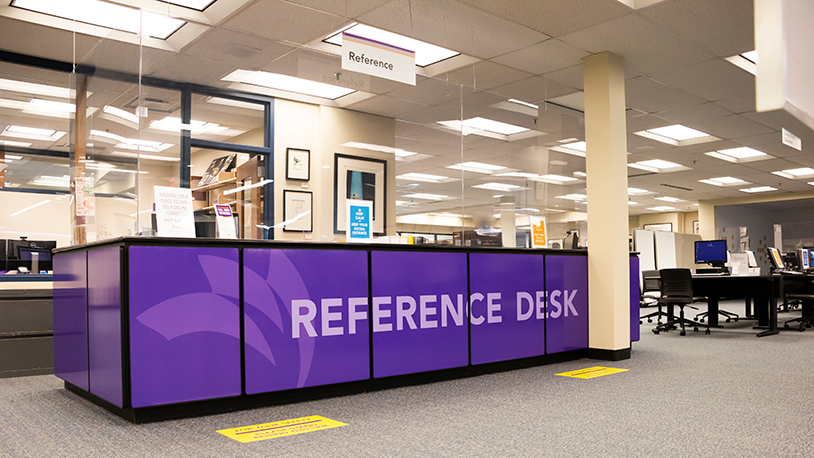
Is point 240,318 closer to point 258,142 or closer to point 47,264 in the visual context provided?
point 258,142

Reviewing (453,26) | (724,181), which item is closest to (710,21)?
(453,26)

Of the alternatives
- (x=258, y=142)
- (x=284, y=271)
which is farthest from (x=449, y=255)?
(x=258, y=142)

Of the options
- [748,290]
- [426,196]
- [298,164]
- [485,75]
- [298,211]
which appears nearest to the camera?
[298,211]

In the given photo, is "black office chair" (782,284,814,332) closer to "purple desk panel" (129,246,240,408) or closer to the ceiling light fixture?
the ceiling light fixture

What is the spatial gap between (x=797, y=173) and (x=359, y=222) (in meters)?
12.2

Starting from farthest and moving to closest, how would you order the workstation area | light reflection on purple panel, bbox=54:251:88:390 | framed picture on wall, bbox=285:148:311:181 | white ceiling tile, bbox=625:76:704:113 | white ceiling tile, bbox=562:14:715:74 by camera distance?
white ceiling tile, bbox=625:76:704:113 < framed picture on wall, bbox=285:148:311:181 < white ceiling tile, bbox=562:14:715:74 < light reflection on purple panel, bbox=54:251:88:390 < the workstation area

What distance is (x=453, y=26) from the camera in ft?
17.0

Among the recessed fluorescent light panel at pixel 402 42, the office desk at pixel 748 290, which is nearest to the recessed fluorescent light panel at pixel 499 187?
the recessed fluorescent light panel at pixel 402 42

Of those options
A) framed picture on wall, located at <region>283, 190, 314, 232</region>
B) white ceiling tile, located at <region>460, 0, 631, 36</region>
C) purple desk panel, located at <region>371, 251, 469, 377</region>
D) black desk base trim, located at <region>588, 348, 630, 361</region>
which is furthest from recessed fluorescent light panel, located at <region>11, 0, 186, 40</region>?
black desk base trim, located at <region>588, 348, 630, 361</region>

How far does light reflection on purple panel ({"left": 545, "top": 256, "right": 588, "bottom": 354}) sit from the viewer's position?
17.6ft

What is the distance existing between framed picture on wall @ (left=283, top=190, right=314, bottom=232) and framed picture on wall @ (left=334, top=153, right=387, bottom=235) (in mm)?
348

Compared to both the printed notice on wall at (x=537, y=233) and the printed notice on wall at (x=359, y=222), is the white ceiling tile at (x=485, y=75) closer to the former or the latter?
the printed notice on wall at (x=537, y=233)

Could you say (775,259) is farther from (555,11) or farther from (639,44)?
(555,11)

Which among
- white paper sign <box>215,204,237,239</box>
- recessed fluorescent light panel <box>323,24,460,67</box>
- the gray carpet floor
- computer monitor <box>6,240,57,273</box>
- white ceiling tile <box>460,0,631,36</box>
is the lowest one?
the gray carpet floor
